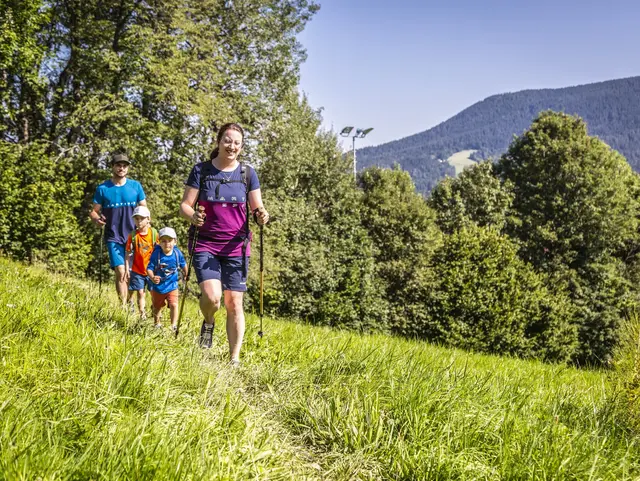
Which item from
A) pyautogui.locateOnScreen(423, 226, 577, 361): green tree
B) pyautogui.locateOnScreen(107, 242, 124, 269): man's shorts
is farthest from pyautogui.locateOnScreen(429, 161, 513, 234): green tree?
pyautogui.locateOnScreen(107, 242, 124, 269): man's shorts

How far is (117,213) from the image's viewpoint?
740cm

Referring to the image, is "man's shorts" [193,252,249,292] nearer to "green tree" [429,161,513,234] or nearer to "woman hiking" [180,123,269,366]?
"woman hiking" [180,123,269,366]

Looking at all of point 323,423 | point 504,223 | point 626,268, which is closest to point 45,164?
point 323,423

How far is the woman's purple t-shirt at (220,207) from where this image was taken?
477cm

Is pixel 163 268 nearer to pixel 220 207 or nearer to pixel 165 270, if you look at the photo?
pixel 165 270

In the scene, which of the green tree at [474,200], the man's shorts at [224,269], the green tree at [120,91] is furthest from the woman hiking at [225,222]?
the green tree at [474,200]

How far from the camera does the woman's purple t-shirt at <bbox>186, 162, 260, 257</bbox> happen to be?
477 centimetres

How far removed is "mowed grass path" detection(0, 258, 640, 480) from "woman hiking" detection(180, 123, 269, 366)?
0.58m

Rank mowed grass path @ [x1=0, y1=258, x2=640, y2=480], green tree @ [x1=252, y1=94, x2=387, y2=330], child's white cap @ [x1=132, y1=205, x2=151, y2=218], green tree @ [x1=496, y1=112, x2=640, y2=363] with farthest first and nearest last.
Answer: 1. green tree @ [x1=496, y1=112, x2=640, y2=363]
2. green tree @ [x1=252, y1=94, x2=387, y2=330]
3. child's white cap @ [x1=132, y1=205, x2=151, y2=218]
4. mowed grass path @ [x1=0, y1=258, x2=640, y2=480]

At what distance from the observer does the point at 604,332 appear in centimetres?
2816

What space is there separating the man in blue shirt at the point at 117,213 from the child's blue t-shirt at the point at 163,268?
2.96 feet

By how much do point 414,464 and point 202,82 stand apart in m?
18.1

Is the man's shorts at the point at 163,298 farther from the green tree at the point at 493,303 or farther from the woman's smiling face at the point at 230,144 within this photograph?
the green tree at the point at 493,303

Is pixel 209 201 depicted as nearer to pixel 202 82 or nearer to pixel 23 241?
pixel 23 241
